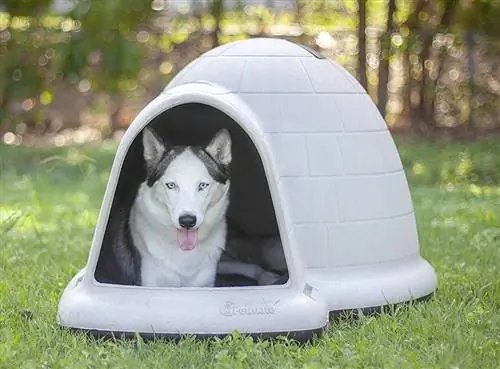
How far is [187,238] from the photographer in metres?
3.60

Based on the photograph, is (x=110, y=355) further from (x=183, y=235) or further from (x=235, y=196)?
(x=235, y=196)

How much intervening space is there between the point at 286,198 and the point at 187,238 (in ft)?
1.42

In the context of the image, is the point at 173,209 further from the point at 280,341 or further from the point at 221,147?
the point at 280,341

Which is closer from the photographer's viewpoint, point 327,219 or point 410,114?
point 327,219

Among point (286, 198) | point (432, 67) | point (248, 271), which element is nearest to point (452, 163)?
point (432, 67)

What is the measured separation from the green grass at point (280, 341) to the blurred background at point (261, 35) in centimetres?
312

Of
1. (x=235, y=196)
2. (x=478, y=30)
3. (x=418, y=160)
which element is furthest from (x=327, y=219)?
(x=478, y=30)

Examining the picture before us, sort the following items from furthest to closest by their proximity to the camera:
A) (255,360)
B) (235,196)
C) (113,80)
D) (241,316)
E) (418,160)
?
1. (113,80)
2. (418,160)
3. (235,196)
4. (241,316)
5. (255,360)

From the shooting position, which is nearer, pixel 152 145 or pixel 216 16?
pixel 152 145

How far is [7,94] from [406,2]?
5288mm

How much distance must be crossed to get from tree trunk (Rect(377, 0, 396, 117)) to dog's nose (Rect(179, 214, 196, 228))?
8.08 metres

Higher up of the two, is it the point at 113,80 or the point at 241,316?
the point at 241,316

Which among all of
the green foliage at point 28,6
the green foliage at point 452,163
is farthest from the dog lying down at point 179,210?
the green foliage at point 28,6

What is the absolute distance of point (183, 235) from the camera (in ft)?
11.8
